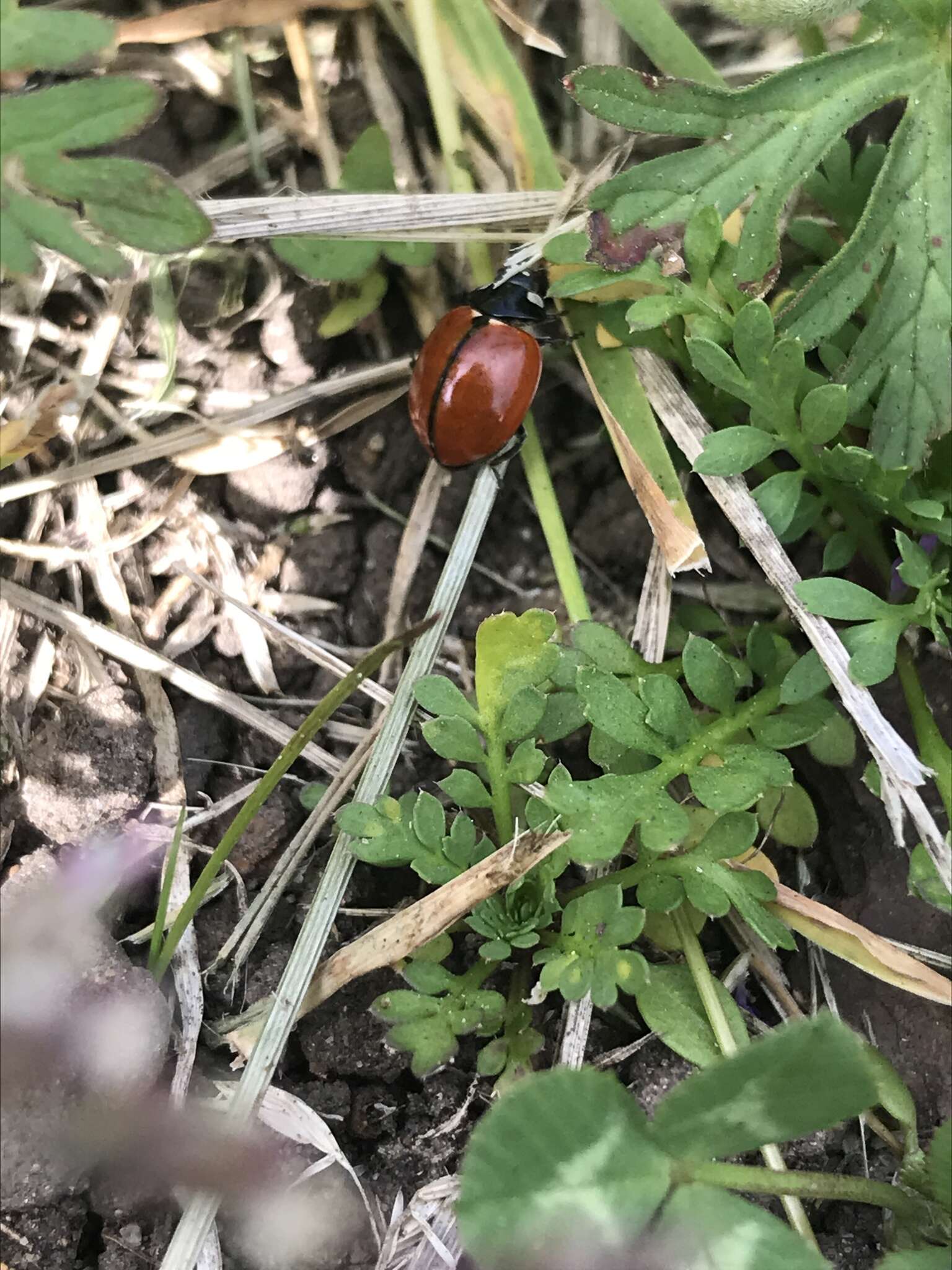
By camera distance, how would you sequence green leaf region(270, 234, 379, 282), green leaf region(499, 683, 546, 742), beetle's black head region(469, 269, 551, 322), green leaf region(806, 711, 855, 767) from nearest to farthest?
green leaf region(499, 683, 546, 742) < green leaf region(806, 711, 855, 767) < green leaf region(270, 234, 379, 282) < beetle's black head region(469, 269, 551, 322)

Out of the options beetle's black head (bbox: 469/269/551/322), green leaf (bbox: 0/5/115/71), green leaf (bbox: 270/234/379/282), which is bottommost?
beetle's black head (bbox: 469/269/551/322)

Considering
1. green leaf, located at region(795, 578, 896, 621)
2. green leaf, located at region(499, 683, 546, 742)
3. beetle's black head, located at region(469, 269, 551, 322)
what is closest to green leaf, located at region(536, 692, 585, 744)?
green leaf, located at region(499, 683, 546, 742)

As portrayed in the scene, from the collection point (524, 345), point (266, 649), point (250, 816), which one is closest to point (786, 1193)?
point (250, 816)

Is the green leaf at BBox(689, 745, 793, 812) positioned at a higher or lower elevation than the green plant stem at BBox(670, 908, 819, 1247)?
higher

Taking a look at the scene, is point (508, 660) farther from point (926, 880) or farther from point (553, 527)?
point (926, 880)

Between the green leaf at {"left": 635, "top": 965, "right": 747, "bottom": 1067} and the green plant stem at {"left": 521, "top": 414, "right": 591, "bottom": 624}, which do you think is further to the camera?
the green plant stem at {"left": 521, "top": 414, "right": 591, "bottom": 624}

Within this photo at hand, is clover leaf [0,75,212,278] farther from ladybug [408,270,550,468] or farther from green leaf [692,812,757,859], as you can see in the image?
green leaf [692,812,757,859]

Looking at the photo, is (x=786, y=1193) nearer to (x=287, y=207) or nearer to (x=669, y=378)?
(x=669, y=378)

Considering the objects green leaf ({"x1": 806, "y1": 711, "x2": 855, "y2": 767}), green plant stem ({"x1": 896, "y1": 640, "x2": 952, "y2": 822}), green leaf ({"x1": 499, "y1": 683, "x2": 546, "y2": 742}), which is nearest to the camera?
green leaf ({"x1": 499, "y1": 683, "x2": 546, "y2": 742})
